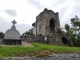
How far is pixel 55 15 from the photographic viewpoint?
87.8 ft

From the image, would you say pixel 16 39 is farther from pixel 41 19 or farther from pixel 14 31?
pixel 41 19

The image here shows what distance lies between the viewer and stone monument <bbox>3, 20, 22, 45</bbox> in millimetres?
16359

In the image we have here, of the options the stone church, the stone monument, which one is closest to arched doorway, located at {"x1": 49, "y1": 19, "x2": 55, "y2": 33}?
the stone church

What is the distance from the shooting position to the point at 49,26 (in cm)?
2577

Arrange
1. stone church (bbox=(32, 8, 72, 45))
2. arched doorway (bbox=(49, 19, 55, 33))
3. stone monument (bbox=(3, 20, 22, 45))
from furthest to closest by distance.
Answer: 1. arched doorway (bbox=(49, 19, 55, 33))
2. stone church (bbox=(32, 8, 72, 45))
3. stone monument (bbox=(3, 20, 22, 45))

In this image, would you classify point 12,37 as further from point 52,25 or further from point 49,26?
point 52,25

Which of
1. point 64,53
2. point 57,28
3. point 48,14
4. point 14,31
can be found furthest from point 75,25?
point 64,53

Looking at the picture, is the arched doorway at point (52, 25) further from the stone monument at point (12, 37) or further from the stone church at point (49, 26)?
the stone monument at point (12, 37)

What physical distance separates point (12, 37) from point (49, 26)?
1030 cm

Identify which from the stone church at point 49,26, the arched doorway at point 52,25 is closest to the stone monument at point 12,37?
the stone church at point 49,26

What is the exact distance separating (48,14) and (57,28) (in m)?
3.38

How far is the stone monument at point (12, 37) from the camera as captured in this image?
1636 centimetres

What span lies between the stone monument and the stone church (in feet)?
21.3

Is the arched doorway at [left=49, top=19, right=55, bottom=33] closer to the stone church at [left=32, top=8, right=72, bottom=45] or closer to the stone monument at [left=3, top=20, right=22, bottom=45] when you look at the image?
the stone church at [left=32, top=8, right=72, bottom=45]
